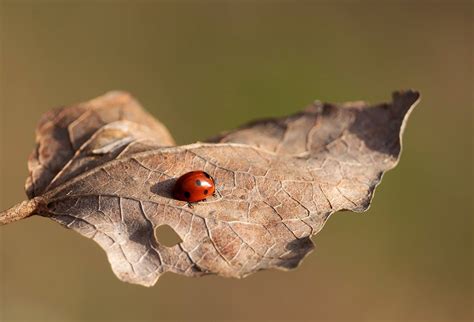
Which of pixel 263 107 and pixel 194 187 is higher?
pixel 194 187

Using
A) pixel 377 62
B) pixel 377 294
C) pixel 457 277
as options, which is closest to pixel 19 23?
pixel 377 62

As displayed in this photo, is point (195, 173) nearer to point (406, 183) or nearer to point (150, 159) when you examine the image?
point (150, 159)

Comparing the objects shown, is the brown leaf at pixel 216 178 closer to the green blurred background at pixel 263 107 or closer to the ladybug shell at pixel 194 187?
the ladybug shell at pixel 194 187

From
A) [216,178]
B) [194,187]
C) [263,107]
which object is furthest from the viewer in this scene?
[263,107]

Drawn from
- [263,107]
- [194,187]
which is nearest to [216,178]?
[194,187]

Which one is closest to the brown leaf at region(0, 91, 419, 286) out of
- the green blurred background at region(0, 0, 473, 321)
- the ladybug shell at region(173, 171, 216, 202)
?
the ladybug shell at region(173, 171, 216, 202)

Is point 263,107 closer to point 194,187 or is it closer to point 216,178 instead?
point 216,178

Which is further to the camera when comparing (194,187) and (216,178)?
(216,178)
